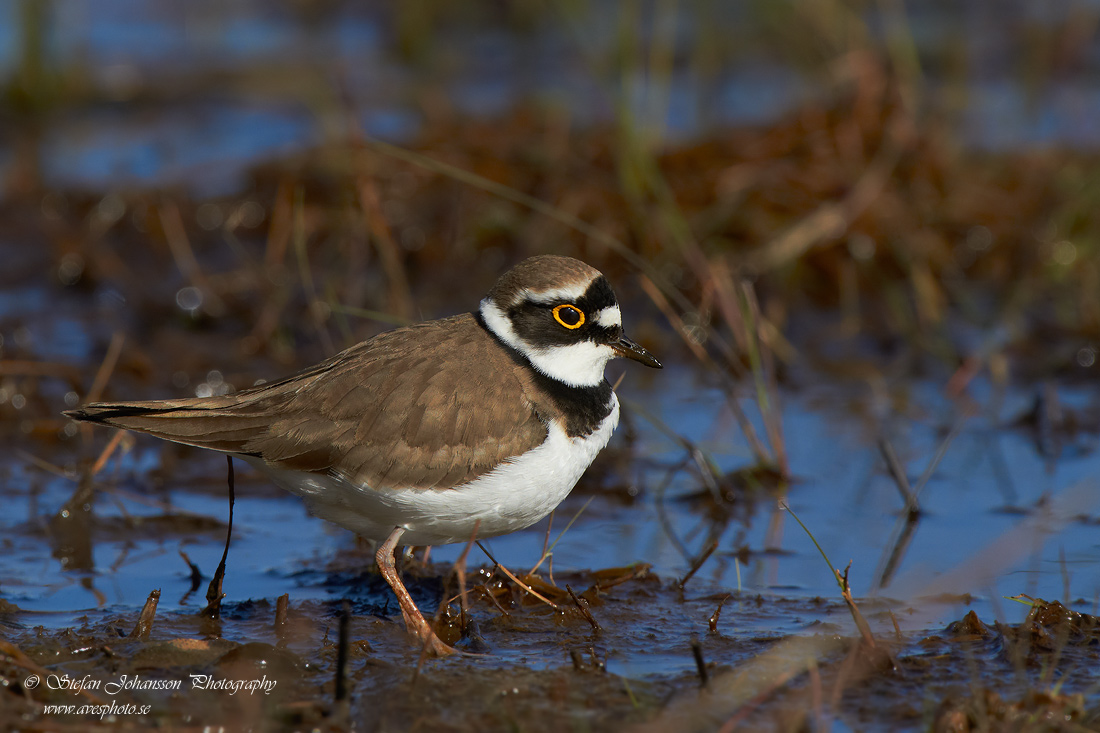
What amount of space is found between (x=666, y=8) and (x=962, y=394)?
711cm

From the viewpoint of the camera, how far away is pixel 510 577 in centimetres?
516

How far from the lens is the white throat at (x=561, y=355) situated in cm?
539

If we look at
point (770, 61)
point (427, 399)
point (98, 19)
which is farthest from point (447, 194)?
point (98, 19)

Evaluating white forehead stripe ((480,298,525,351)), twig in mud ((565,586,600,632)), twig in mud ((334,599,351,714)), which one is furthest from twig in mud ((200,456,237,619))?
twig in mud ((565,586,600,632))

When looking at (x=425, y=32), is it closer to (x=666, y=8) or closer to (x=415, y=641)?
(x=666, y=8)

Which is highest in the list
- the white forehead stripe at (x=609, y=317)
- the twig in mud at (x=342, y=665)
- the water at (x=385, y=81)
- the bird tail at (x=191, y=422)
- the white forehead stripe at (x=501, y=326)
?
the water at (x=385, y=81)

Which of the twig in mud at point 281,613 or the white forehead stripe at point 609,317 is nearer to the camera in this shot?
the twig in mud at point 281,613

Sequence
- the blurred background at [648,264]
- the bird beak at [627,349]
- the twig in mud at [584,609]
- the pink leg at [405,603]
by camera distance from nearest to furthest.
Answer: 1. the pink leg at [405,603]
2. the twig in mud at [584,609]
3. the bird beak at [627,349]
4. the blurred background at [648,264]

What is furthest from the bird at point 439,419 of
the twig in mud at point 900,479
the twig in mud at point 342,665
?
the twig in mud at point 900,479

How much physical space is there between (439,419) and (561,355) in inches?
25.5

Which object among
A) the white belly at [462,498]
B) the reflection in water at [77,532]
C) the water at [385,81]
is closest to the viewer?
the white belly at [462,498]

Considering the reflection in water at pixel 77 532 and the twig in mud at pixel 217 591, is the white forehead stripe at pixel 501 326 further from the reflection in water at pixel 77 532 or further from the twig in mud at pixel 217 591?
the reflection in water at pixel 77 532

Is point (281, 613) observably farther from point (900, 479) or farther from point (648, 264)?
point (648, 264)

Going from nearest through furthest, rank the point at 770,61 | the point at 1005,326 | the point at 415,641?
the point at 415,641
the point at 1005,326
the point at 770,61
